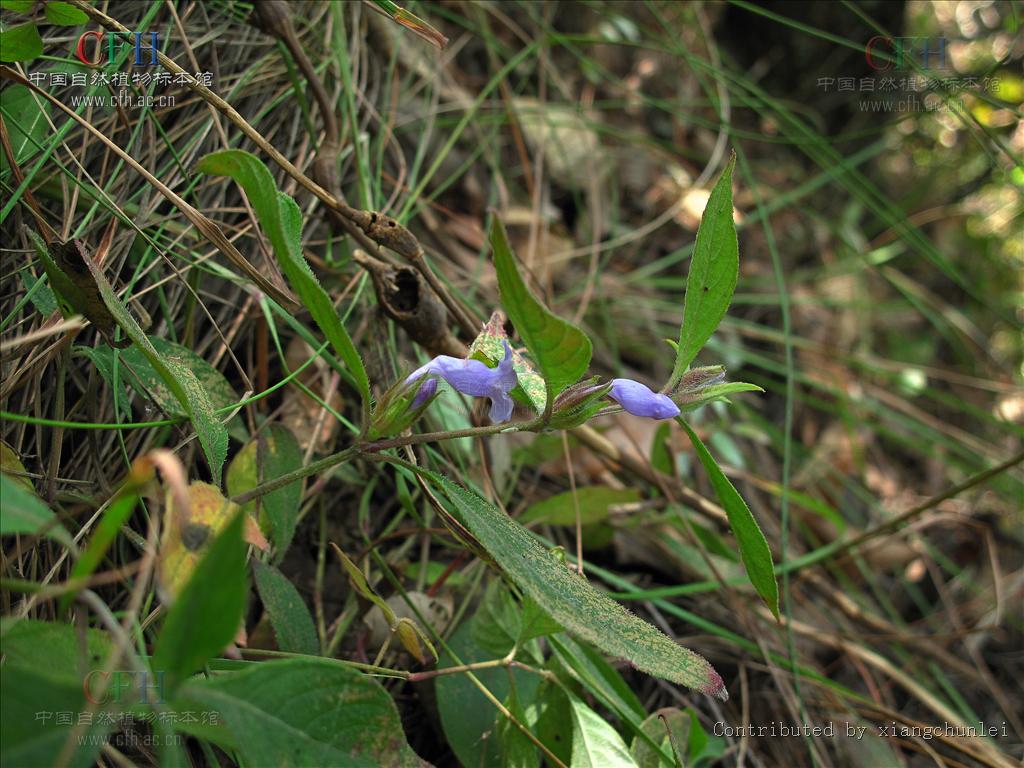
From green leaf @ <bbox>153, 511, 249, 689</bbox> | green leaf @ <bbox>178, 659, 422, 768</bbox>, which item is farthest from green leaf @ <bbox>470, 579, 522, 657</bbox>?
green leaf @ <bbox>153, 511, 249, 689</bbox>

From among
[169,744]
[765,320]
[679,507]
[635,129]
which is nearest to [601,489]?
[679,507]

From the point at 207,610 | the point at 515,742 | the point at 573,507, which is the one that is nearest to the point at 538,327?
the point at 207,610

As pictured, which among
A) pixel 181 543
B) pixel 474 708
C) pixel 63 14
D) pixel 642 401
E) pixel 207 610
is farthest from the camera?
pixel 474 708

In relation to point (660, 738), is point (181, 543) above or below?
above

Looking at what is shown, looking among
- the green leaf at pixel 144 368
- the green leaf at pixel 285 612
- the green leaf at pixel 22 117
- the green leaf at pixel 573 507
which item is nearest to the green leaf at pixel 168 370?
the green leaf at pixel 144 368

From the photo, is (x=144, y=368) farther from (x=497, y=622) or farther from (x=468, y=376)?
(x=497, y=622)

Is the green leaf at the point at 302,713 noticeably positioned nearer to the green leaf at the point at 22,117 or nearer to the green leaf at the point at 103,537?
the green leaf at the point at 103,537
